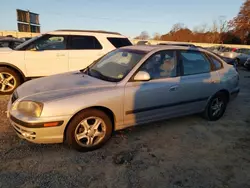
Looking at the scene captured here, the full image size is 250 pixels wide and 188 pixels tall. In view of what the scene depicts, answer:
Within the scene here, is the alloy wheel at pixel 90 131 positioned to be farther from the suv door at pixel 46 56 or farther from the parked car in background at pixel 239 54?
the parked car in background at pixel 239 54

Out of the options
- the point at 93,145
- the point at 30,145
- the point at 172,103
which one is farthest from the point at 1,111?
the point at 172,103

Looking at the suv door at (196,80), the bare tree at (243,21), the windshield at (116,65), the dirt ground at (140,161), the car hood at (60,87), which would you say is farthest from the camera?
the bare tree at (243,21)

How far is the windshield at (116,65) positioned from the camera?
3557 millimetres

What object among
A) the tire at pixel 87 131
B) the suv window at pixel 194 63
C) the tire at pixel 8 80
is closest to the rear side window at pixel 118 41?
the tire at pixel 8 80

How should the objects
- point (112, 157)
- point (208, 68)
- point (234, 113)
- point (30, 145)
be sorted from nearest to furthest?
point (112, 157), point (30, 145), point (208, 68), point (234, 113)

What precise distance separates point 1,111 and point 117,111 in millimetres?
2871

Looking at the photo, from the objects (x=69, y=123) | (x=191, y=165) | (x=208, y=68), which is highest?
(x=208, y=68)

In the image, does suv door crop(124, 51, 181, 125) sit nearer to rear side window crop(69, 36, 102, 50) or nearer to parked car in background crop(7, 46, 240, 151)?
parked car in background crop(7, 46, 240, 151)

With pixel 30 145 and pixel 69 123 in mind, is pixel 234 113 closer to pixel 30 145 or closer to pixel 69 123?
pixel 69 123

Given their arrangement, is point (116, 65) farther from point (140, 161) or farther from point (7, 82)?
point (7, 82)

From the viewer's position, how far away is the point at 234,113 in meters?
5.25

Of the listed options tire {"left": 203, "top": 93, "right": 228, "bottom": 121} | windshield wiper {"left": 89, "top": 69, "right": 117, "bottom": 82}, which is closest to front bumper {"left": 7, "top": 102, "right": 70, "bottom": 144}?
windshield wiper {"left": 89, "top": 69, "right": 117, "bottom": 82}

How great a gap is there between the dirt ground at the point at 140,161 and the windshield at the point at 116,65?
1.06 metres

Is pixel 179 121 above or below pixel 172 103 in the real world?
below
